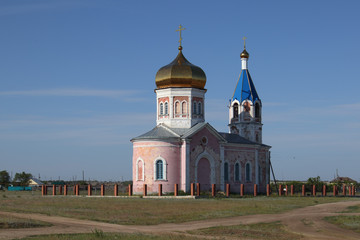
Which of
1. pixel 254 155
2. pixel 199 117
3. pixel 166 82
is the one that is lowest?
pixel 254 155

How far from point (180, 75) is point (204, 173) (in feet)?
29.6

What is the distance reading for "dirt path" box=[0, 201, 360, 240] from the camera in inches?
809

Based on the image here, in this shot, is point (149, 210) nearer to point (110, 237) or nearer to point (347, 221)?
point (347, 221)

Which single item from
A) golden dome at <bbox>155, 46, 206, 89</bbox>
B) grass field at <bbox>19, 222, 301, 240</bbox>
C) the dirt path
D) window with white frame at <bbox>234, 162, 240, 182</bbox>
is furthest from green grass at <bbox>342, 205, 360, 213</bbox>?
golden dome at <bbox>155, 46, 206, 89</bbox>

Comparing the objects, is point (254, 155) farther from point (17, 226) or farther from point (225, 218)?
point (17, 226)

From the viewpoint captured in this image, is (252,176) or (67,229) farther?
(252,176)

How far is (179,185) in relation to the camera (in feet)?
151

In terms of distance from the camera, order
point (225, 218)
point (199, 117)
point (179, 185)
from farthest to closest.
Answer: point (199, 117) < point (179, 185) < point (225, 218)

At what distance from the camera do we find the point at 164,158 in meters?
46.2

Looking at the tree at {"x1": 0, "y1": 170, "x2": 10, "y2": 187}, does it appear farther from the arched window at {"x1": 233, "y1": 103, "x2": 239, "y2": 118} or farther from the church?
the church

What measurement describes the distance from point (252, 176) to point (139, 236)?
1400 inches

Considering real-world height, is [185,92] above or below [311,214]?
above

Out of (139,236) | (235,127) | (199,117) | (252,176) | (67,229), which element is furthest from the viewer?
(235,127)

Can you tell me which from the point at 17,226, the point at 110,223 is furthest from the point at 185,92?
the point at 17,226
